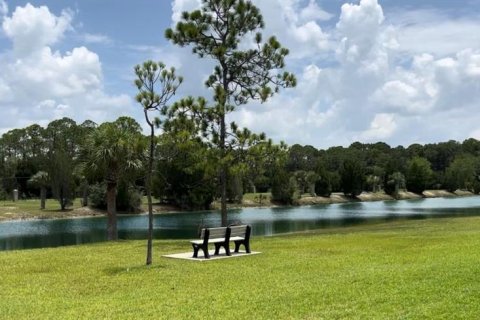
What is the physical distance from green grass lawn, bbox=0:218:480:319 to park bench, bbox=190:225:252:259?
77 cm

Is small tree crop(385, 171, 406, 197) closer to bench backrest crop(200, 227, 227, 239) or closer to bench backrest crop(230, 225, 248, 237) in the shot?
bench backrest crop(230, 225, 248, 237)

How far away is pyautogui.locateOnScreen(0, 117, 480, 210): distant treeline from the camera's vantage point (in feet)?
82.6

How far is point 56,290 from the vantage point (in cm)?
1127

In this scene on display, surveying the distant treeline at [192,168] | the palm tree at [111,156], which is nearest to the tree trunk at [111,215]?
the palm tree at [111,156]

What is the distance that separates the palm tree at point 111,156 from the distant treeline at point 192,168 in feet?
0.19

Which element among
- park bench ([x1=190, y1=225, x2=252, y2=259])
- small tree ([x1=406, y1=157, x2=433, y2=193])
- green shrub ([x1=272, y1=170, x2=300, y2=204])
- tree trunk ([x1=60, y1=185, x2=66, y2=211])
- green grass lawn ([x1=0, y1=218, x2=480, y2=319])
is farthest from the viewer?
small tree ([x1=406, y1=157, x2=433, y2=193])

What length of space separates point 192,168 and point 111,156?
6.10 m

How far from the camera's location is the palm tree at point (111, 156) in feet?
96.4

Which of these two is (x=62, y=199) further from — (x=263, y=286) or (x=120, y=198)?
(x=263, y=286)

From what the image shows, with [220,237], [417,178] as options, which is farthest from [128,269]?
[417,178]

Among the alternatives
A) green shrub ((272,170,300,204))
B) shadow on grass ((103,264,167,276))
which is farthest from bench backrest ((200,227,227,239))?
green shrub ((272,170,300,204))

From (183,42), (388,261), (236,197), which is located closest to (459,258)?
(388,261)

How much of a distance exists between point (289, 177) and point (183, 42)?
73.4 metres

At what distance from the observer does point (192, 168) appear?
25344mm
